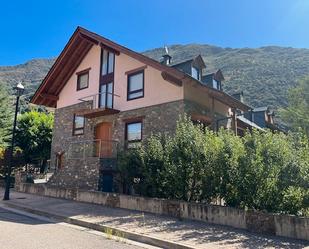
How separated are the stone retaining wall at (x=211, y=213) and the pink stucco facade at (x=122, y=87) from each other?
6.46 m

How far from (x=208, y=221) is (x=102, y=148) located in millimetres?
9158

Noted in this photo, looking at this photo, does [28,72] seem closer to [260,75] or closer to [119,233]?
[260,75]

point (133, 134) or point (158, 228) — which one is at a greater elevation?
point (133, 134)

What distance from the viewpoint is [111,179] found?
16938 millimetres

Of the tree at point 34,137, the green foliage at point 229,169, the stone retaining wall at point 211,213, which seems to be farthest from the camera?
the tree at point 34,137


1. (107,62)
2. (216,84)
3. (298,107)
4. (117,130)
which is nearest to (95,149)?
(117,130)

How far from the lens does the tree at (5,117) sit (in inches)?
923

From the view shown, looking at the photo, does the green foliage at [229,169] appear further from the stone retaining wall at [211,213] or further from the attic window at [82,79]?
the attic window at [82,79]

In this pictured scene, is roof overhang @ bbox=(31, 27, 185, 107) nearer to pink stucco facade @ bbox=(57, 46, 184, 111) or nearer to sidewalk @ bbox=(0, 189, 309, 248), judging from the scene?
pink stucco facade @ bbox=(57, 46, 184, 111)

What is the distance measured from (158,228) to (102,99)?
12969 millimetres

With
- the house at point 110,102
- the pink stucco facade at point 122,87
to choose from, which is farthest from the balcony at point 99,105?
the pink stucco facade at point 122,87

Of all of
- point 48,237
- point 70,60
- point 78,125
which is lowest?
point 48,237

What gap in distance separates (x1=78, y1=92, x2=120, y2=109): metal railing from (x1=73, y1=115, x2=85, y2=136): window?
144 cm

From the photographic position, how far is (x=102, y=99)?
2064 cm
